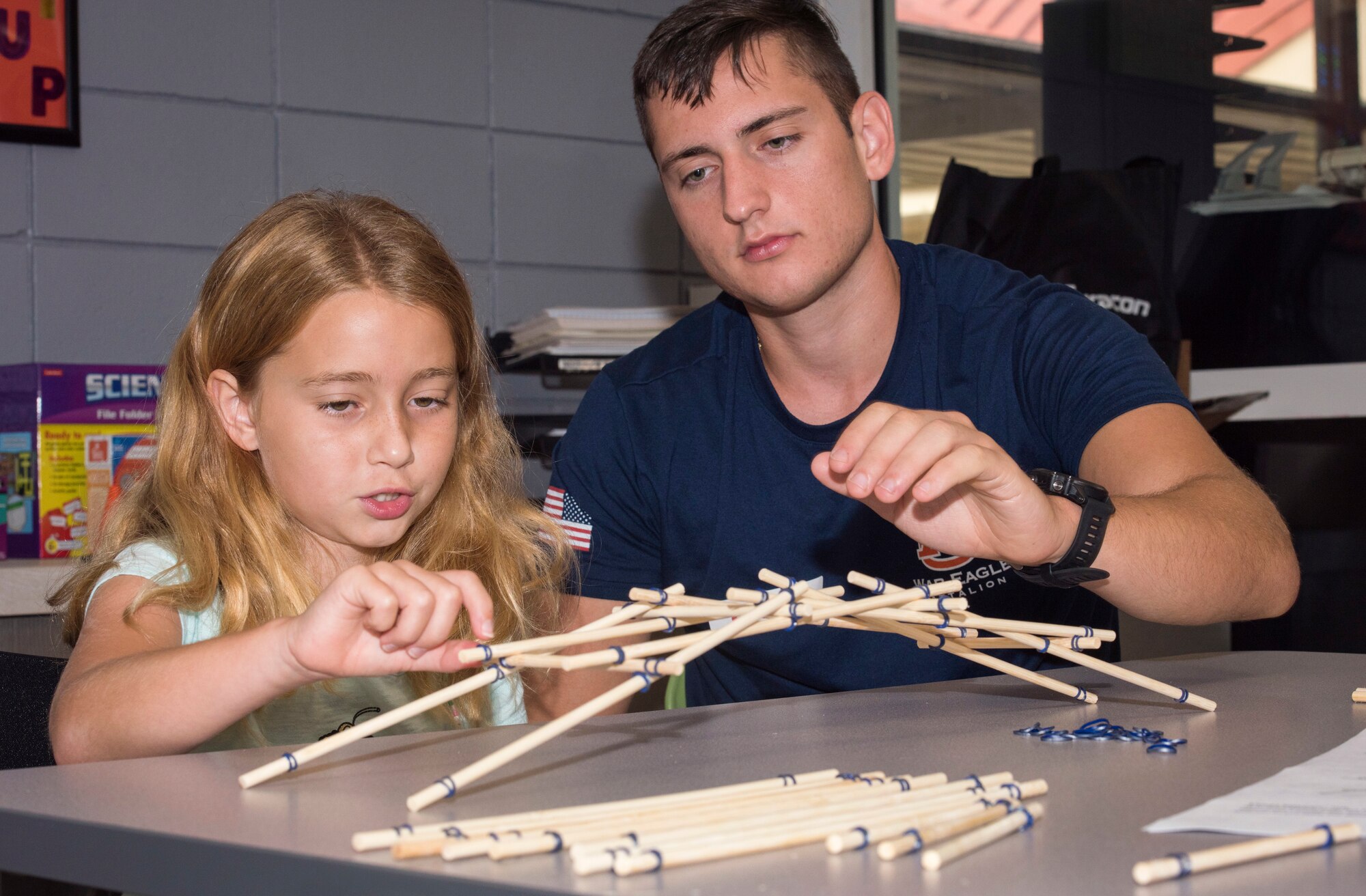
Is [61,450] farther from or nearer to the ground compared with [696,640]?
farther from the ground

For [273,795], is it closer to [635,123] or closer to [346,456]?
[346,456]

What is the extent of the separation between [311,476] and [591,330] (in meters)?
1.28

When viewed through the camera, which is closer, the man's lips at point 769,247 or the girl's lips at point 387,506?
the girl's lips at point 387,506

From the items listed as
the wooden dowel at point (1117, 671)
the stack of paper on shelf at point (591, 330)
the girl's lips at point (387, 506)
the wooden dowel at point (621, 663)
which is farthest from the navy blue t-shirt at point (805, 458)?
the wooden dowel at point (621, 663)

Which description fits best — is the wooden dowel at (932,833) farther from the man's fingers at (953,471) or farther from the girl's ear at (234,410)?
the girl's ear at (234,410)

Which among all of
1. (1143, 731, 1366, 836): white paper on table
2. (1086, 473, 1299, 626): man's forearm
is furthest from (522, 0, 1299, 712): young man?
(1143, 731, 1366, 836): white paper on table

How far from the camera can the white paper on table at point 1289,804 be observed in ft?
2.20

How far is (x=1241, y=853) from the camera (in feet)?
2.00

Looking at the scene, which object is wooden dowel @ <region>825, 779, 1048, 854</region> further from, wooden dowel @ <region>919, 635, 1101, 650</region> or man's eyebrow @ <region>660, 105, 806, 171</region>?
man's eyebrow @ <region>660, 105, 806, 171</region>

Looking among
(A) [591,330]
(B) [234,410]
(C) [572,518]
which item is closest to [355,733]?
(B) [234,410]

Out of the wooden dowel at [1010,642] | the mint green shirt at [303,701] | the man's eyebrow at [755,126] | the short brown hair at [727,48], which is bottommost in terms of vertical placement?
the mint green shirt at [303,701]

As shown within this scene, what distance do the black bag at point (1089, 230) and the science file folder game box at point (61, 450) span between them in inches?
66.3

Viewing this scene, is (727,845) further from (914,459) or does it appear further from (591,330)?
(591,330)

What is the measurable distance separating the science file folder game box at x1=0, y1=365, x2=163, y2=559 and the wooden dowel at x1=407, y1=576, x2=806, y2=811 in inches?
61.5
